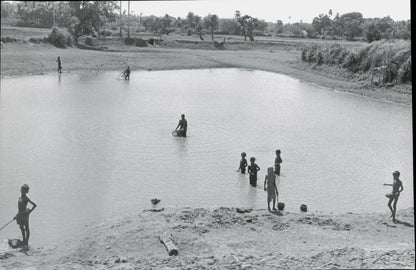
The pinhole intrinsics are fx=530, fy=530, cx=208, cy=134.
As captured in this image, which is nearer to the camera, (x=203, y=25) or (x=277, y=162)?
(x=277, y=162)

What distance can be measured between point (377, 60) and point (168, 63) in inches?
769

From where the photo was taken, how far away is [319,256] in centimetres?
845

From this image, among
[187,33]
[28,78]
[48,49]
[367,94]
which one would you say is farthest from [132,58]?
[187,33]

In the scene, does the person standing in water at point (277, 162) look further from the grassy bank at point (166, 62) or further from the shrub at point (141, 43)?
the shrub at point (141, 43)

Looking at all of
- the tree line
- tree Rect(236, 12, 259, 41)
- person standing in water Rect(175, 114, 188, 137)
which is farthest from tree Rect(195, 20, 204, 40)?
person standing in water Rect(175, 114, 188, 137)

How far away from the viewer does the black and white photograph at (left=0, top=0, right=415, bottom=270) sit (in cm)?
925

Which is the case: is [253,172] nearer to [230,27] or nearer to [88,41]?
[88,41]

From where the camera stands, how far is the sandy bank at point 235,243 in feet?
27.5

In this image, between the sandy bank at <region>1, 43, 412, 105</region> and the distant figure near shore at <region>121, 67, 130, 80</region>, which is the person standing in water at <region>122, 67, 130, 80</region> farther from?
the sandy bank at <region>1, 43, 412, 105</region>

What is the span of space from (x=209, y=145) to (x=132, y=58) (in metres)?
33.1

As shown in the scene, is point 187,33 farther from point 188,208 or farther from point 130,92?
point 188,208

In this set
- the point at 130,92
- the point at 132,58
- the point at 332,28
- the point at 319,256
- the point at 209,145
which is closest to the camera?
the point at 319,256

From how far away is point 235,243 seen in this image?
30.8 feet

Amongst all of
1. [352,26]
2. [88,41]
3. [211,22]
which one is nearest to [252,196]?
[88,41]
